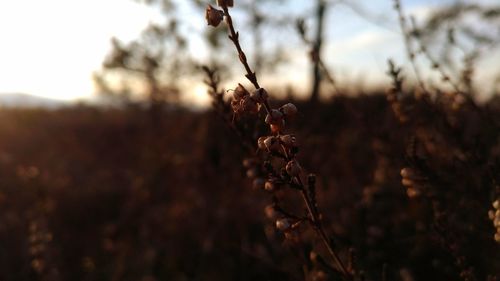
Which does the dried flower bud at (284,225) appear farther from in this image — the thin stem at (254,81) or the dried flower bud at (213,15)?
the dried flower bud at (213,15)

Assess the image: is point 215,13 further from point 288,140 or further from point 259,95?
point 288,140

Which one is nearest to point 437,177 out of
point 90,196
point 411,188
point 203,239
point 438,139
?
point 411,188

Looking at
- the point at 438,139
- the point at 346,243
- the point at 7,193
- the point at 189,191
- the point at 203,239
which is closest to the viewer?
the point at 346,243

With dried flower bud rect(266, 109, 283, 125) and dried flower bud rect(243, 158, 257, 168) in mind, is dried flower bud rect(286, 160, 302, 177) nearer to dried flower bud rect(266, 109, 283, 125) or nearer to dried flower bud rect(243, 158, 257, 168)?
dried flower bud rect(266, 109, 283, 125)

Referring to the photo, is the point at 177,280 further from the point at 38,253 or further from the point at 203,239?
the point at 38,253

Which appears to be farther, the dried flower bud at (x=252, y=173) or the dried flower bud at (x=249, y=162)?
the dried flower bud at (x=249, y=162)

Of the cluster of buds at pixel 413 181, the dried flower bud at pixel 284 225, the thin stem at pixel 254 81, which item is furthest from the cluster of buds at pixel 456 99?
the dried flower bud at pixel 284 225

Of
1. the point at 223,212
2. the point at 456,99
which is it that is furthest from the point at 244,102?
the point at 223,212

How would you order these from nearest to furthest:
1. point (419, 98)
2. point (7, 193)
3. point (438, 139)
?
point (419, 98), point (438, 139), point (7, 193)
